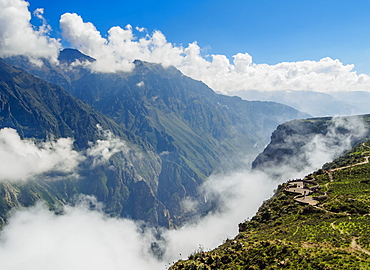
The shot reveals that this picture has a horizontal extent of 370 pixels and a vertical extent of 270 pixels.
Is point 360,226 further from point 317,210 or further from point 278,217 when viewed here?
point 278,217

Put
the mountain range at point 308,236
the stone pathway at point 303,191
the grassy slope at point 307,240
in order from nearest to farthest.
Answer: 1. the grassy slope at point 307,240
2. the mountain range at point 308,236
3. the stone pathway at point 303,191

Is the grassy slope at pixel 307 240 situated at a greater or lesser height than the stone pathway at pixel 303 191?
lesser

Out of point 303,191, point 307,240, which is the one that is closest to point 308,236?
point 307,240

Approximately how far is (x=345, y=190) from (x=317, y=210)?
77.3 feet

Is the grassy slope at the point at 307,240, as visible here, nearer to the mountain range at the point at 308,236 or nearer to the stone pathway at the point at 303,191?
the mountain range at the point at 308,236

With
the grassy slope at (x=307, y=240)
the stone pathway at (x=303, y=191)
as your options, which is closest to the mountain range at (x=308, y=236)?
the grassy slope at (x=307, y=240)

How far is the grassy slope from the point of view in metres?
53.2

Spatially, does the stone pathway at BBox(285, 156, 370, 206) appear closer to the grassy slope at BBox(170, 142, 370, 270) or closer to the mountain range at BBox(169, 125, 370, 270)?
the mountain range at BBox(169, 125, 370, 270)

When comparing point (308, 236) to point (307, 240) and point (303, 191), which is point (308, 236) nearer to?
point (307, 240)

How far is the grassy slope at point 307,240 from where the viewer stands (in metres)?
53.2


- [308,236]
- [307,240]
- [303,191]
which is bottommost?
[307,240]

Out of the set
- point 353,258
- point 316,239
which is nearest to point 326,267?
point 353,258

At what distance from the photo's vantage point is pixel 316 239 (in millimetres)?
63125

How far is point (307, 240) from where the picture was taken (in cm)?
6303
